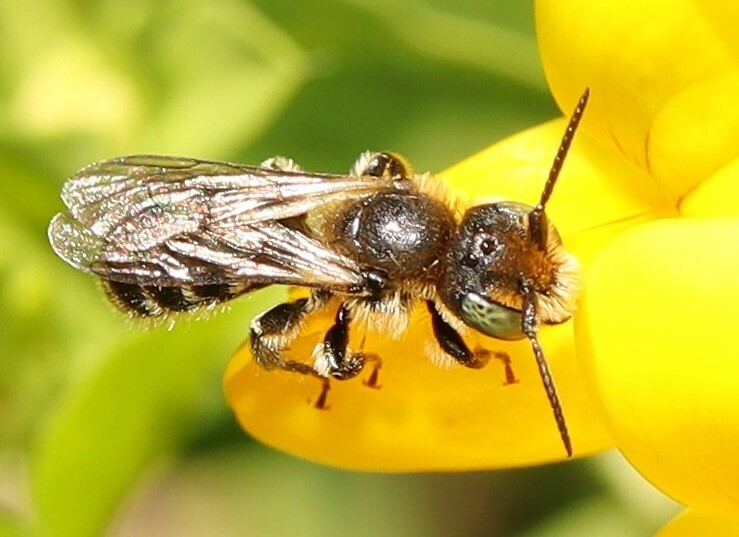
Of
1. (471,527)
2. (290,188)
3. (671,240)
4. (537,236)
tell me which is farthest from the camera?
(471,527)

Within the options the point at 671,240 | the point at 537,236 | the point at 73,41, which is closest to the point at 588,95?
the point at 537,236

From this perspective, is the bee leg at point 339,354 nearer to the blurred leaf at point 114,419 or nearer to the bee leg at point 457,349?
the bee leg at point 457,349

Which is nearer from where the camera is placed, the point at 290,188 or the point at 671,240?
the point at 671,240

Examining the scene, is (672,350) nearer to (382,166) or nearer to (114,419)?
(382,166)

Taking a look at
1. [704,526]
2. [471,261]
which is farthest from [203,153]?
[704,526]

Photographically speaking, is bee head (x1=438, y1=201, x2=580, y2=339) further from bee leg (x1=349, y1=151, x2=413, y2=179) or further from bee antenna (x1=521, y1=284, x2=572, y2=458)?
bee leg (x1=349, y1=151, x2=413, y2=179)

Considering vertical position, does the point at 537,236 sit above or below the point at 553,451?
above

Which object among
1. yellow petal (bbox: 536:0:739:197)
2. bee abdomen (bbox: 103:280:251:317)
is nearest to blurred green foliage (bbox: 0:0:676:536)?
bee abdomen (bbox: 103:280:251:317)

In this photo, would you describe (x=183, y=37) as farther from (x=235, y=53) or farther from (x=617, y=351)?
(x=617, y=351)
